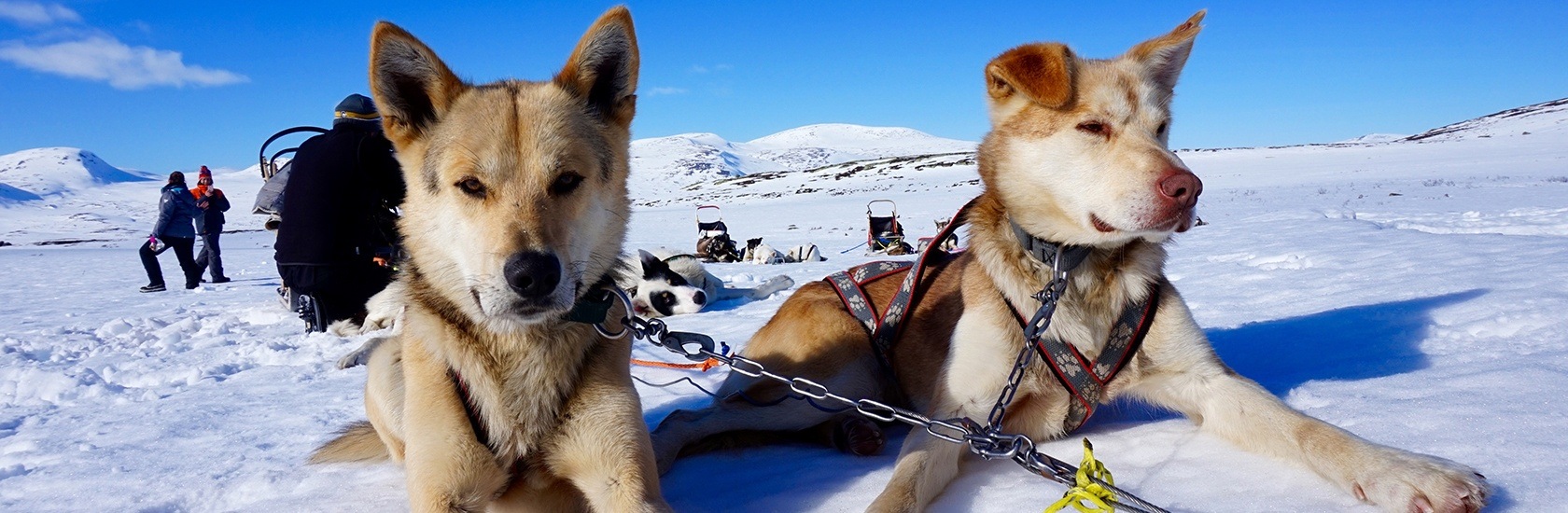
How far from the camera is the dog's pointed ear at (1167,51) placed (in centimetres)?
331

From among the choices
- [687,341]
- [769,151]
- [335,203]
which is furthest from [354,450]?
[769,151]

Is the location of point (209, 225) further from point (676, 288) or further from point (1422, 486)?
point (1422, 486)

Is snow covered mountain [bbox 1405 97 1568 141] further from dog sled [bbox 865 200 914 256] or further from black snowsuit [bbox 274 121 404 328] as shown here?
black snowsuit [bbox 274 121 404 328]

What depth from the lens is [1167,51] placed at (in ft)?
10.9

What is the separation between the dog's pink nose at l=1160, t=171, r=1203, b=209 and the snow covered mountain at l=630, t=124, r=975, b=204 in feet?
281

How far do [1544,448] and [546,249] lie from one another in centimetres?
296

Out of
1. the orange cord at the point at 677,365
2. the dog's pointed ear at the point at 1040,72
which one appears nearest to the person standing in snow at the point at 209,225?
the orange cord at the point at 677,365

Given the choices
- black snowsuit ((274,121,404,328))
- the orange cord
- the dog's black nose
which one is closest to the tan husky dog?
the dog's black nose

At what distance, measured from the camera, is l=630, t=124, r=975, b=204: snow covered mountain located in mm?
112562

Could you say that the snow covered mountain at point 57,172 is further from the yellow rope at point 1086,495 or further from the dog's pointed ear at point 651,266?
the yellow rope at point 1086,495

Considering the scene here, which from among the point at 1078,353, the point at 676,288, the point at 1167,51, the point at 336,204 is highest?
the point at 1167,51

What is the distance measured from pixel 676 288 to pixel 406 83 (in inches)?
225

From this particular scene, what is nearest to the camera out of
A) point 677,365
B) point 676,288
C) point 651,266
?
point 677,365

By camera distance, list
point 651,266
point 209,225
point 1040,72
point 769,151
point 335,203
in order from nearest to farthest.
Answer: point 1040,72 < point 335,203 < point 651,266 < point 209,225 < point 769,151
